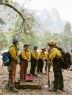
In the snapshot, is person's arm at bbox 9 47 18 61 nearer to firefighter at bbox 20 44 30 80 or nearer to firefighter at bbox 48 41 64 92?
firefighter at bbox 48 41 64 92

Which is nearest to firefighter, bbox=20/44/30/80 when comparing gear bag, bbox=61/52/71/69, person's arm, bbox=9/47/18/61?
gear bag, bbox=61/52/71/69

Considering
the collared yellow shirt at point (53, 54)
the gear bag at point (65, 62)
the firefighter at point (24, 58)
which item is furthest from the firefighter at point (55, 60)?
the firefighter at point (24, 58)

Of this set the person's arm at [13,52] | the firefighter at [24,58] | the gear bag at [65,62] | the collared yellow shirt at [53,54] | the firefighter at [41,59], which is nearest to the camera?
the person's arm at [13,52]

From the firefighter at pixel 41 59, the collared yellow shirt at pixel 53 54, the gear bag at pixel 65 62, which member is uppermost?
the collared yellow shirt at pixel 53 54

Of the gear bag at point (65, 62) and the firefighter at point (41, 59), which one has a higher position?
the gear bag at point (65, 62)

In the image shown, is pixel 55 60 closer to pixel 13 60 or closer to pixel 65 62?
pixel 65 62

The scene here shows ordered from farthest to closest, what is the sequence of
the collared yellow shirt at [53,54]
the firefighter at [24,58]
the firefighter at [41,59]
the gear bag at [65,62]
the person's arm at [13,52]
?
the firefighter at [41,59] → the firefighter at [24,58] → the gear bag at [65,62] → the collared yellow shirt at [53,54] → the person's arm at [13,52]

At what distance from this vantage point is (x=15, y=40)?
10.3 m

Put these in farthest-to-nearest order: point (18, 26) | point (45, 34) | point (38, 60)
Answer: point (45, 34) → point (18, 26) → point (38, 60)

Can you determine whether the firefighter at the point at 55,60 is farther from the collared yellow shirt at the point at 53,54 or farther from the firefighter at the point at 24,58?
the firefighter at the point at 24,58

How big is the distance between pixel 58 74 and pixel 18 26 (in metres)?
10.1

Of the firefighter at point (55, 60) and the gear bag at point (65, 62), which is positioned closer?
the firefighter at point (55, 60)

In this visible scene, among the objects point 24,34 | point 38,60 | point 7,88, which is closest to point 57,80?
point 7,88

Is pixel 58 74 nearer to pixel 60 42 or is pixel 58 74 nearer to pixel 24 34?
pixel 24 34
